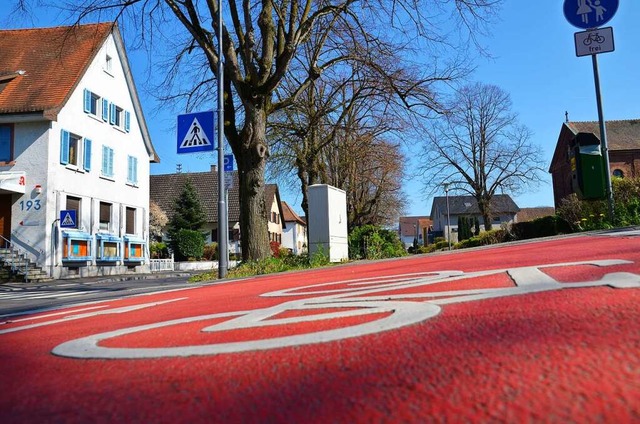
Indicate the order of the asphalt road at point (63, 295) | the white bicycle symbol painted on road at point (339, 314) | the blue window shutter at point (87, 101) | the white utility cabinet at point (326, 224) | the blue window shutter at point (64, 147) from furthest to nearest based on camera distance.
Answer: the blue window shutter at point (87, 101) → the blue window shutter at point (64, 147) → the white utility cabinet at point (326, 224) → the asphalt road at point (63, 295) → the white bicycle symbol painted on road at point (339, 314)

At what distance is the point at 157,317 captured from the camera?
4195 millimetres

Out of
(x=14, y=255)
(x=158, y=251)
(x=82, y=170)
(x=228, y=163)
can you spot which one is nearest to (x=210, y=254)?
(x=158, y=251)

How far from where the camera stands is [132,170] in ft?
99.8

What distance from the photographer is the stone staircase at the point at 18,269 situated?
20703 millimetres

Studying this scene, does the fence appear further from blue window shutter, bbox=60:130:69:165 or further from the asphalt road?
the asphalt road

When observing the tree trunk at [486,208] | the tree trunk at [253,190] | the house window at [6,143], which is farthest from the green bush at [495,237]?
the tree trunk at [486,208]

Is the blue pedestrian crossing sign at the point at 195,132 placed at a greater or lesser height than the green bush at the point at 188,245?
greater

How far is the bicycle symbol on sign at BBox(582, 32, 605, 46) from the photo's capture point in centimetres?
1055

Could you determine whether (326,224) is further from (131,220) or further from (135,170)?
(135,170)

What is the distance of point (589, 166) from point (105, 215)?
23.8 metres

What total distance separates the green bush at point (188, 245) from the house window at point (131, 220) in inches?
365

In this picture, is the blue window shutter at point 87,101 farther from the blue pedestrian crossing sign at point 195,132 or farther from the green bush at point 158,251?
the green bush at point 158,251

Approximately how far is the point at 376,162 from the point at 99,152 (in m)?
17.6

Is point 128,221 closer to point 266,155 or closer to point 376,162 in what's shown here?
point 376,162
